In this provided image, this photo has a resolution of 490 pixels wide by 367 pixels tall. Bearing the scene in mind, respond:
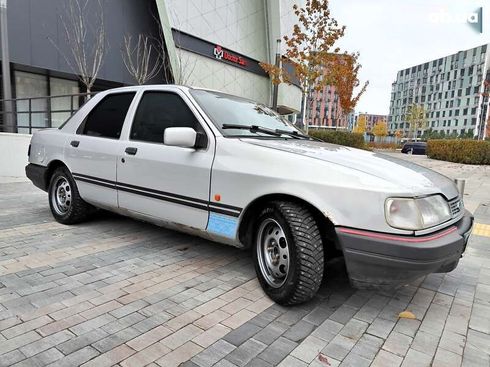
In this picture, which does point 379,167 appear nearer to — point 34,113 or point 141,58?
point 34,113

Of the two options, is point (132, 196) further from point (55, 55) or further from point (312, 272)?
point (55, 55)

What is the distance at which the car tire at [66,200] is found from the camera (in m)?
4.62

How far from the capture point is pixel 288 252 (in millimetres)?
2758

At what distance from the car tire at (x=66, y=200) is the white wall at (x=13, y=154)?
559cm

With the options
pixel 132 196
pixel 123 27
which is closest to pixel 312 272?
pixel 132 196

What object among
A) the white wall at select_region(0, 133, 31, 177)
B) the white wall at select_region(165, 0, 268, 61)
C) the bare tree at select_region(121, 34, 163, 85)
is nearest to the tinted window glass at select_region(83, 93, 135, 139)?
the white wall at select_region(0, 133, 31, 177)

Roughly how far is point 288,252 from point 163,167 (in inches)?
58.2

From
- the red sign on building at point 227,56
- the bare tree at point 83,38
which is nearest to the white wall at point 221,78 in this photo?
the red sign on building at point 227,56

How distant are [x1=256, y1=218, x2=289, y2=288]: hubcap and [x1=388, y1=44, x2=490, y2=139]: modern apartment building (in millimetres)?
96591

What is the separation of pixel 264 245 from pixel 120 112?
Answer: 2356 millimetres

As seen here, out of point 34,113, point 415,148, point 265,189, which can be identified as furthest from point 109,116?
point 415,148

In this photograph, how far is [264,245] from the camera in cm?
303

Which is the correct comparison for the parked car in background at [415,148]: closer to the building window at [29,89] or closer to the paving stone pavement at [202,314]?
the building window at [29,89]

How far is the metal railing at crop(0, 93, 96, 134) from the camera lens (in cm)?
1039
